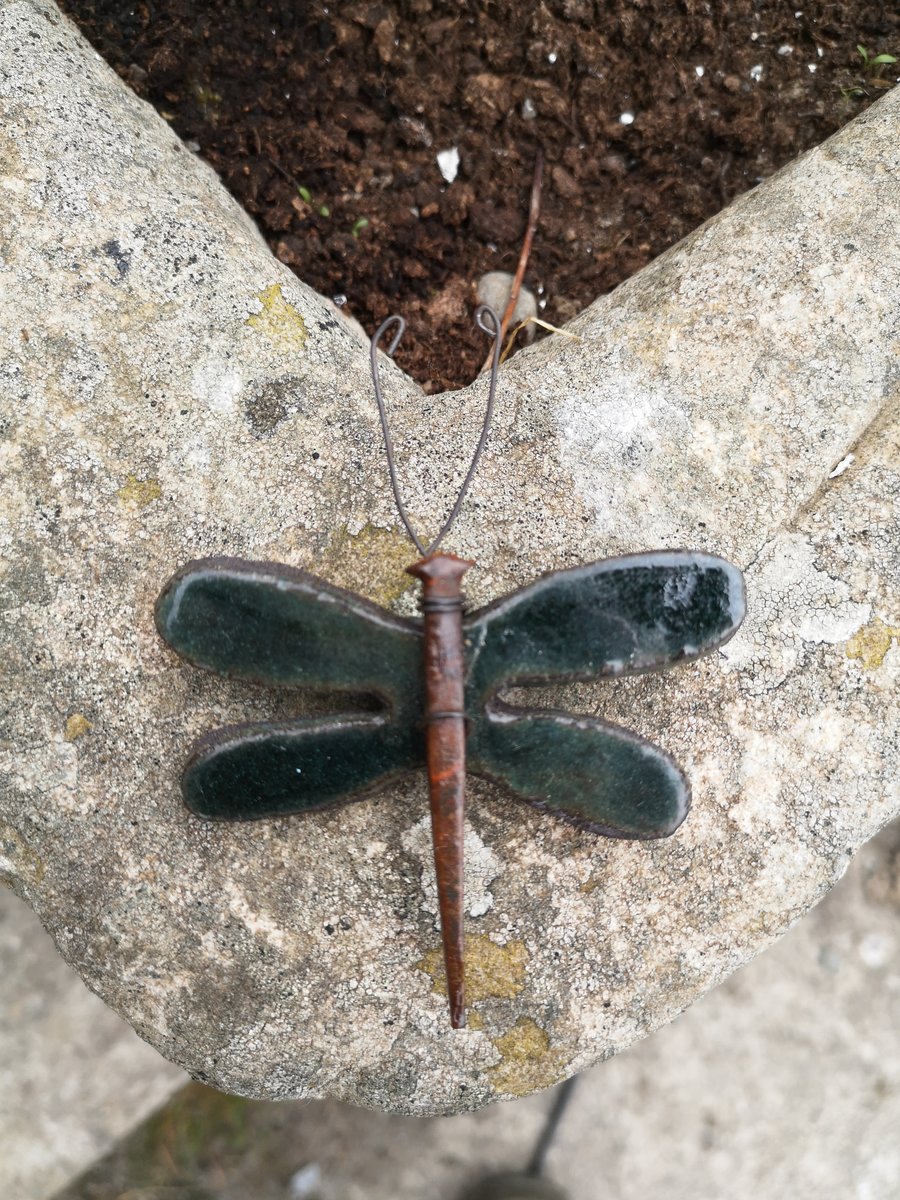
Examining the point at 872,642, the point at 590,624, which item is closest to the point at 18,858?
the point at 590,624

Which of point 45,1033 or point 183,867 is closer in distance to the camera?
point 183,867

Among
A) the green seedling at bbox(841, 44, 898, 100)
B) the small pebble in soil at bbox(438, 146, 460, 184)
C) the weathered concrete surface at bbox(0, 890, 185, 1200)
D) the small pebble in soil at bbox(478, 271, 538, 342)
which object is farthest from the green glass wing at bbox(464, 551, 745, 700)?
the weathered concrete surface at bbox(0, 890, 185, 1200)

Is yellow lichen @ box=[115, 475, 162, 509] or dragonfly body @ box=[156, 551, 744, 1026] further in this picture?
yellow lichen @ box=[115, 475, 162, 509]

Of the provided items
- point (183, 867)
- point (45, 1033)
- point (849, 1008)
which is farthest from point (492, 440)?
point (849, 1008)

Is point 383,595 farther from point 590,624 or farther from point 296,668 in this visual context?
point 590,624

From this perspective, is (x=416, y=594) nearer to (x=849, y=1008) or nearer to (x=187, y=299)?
(x=187, y=299)

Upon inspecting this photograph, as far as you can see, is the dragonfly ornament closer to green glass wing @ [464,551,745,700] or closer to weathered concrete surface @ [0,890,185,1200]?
green glass wing @ [464,551,745,700]

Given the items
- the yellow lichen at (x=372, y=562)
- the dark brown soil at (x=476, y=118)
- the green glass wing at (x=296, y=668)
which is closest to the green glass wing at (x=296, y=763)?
the green glass wing at (x=296, y=668)
